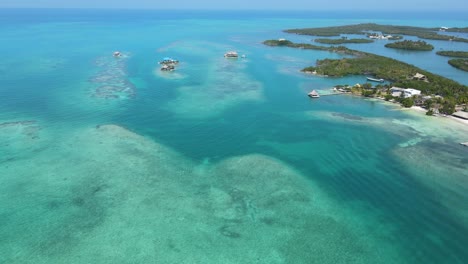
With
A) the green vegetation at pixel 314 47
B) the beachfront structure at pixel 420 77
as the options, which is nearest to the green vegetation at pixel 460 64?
the beachfront structure at pixel 420 77

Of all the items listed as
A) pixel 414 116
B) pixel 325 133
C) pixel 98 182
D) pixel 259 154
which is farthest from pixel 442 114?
pixel 98 182

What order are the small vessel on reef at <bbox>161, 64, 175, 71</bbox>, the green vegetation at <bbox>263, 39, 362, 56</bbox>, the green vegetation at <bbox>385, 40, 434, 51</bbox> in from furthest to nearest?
the green vegetation at <bbox>385, 40, 434, 51</bbox> → the green vegetation at <bbox>263, 39, 362, 56</bbox> → the small vessel on reef at <bbox>161, 64, 175, 71</bbox>

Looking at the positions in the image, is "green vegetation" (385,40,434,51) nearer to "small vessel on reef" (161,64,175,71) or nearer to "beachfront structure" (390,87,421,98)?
"beachfront structure" (390,87,421,98)

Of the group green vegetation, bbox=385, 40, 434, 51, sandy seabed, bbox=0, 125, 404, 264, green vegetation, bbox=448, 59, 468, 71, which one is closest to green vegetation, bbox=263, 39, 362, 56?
green vegetation, bbox=448, 59, 468, 71

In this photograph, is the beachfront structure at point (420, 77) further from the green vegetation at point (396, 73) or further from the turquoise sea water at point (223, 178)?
the turquoise sea water at point (223, 178)

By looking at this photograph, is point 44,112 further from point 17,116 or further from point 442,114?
point 442,114

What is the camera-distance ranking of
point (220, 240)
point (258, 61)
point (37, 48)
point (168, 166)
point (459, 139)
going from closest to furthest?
point (220, 240), point (168, 166), point (459, 139), point (258, 61), point (37, 48)

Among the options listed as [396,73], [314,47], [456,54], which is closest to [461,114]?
[396,73]
